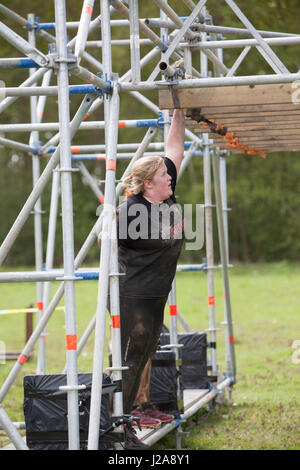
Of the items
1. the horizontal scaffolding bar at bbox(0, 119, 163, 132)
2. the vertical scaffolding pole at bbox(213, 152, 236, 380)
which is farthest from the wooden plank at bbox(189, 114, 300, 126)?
the vertical scaffolding pole at bbox(213, 152, 236, 380)

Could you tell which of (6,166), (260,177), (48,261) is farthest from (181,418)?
(6,166)

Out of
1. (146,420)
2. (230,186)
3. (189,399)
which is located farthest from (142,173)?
(230,186)

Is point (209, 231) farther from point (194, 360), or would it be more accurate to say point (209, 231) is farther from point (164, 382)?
point (164, 382)

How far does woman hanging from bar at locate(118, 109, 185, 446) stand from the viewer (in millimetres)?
5219

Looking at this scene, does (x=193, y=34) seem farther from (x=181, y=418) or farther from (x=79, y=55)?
(x=181, y=418)

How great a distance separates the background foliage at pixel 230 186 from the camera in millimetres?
24812

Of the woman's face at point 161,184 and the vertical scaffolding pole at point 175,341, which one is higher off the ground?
the woman's face at point 161,184

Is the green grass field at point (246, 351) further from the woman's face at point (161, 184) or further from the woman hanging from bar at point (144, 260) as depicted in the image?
the woman's face at point (161, 184)

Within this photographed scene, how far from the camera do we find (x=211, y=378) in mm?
8102

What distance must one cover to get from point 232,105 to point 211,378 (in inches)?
146

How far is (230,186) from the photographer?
26625mm

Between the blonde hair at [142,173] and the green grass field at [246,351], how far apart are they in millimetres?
2537

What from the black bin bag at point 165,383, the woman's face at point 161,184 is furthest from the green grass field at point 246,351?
the woman's face at point 161,184

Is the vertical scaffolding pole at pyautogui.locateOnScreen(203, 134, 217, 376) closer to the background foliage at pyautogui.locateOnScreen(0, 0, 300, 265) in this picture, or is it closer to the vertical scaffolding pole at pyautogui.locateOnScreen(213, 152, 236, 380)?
the vertical scaffolding pole at pyautogui.locateOnScreen(213, 152, 236, 380)
